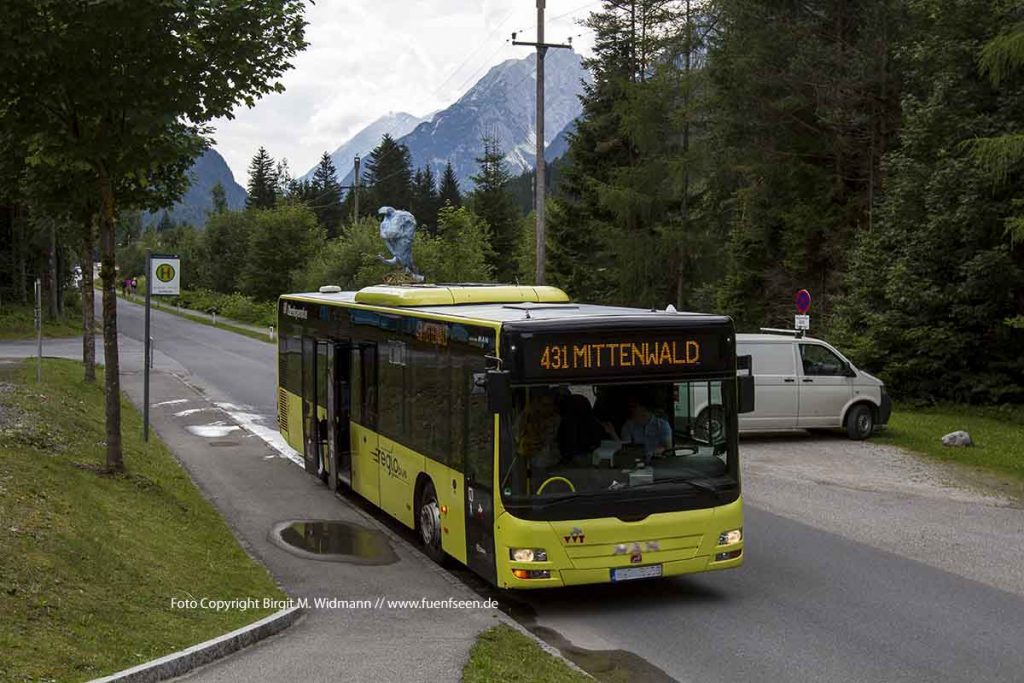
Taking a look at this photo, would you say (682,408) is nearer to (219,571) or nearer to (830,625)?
(830,625)

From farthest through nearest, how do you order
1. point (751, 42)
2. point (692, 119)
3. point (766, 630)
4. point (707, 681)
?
point (692, 119)
point (751, 42)
point (766, 630)
point (707, 681)

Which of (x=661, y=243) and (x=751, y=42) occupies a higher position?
(x=751, y=42)

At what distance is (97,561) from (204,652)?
233cm

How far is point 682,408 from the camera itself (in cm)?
995

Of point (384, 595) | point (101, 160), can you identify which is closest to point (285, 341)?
point (101, 160)

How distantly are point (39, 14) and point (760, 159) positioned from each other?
28385 millimetres

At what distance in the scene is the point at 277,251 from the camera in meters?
79.5

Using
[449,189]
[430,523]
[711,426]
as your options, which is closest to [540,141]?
[430,523]

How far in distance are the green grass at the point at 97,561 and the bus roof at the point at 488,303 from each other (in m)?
3.32

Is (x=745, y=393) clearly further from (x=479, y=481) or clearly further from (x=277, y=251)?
(x=277, y=251)

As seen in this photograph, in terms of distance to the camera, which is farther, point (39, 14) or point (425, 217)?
point (425, 217)

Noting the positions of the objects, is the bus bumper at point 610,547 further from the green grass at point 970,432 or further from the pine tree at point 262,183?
the pine tree at point 262,183

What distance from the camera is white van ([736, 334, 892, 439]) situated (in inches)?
813

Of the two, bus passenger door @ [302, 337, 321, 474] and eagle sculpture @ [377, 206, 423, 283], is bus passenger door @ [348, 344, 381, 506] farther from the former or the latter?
eagle sculpture @ [377, 206, 423, 283]
